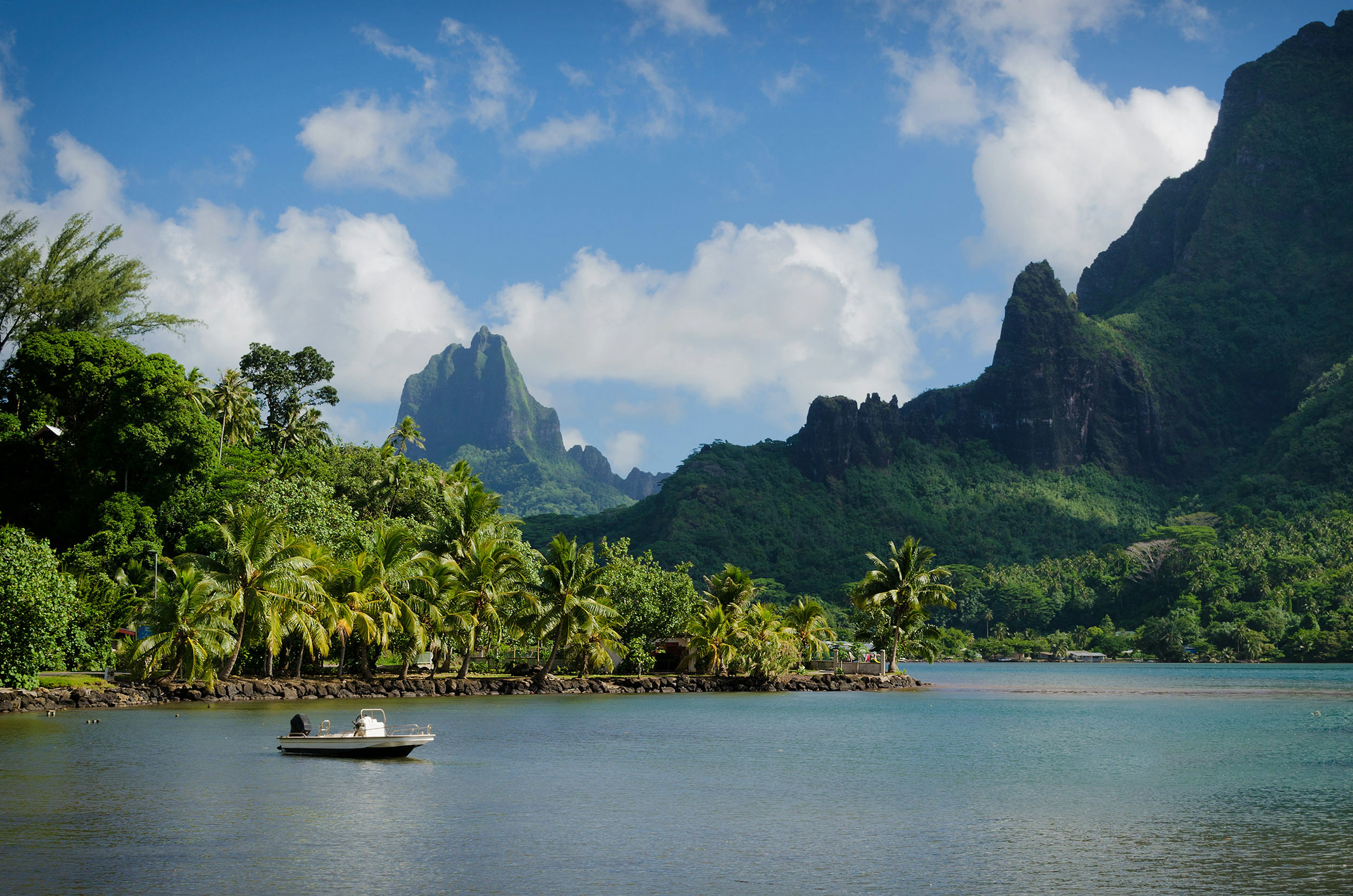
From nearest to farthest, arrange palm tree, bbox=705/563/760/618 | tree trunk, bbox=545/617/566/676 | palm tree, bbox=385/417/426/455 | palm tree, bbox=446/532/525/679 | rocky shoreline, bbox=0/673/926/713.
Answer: rocky shoreline, bbox=0/673/926/713 < palm tree, bbox=446/532/525/679 < tree trunk, bbox=545/617/566/676 < palm tree, bbox=705/563/760/618 < palm tree, bbox=385/417/426/455

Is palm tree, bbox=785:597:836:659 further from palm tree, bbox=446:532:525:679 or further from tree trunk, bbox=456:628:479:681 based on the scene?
palm tree, bbox=446:532:525:679

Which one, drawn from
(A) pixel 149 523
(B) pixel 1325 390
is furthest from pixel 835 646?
(B) pixel 1325 390

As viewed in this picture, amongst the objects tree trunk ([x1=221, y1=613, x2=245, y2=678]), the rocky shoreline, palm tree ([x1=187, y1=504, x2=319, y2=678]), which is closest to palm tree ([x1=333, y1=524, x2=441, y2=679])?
the rocky shoreline

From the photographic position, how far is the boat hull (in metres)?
26.6

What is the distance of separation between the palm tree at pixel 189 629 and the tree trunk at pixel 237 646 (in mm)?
411

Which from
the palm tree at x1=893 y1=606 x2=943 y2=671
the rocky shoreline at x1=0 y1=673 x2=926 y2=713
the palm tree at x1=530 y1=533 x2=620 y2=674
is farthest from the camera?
the palm tree at x1=893 y1=606 x2=943 y2=671

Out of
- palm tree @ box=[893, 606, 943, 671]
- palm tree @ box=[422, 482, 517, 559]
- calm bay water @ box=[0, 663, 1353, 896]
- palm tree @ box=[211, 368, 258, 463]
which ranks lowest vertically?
calm bay water @ box=[0, 663, 1353, 896]

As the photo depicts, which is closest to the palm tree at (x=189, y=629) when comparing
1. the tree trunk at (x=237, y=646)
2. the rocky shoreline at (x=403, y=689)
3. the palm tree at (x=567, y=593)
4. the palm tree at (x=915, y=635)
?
the tree trunk at (x=237, y=646)

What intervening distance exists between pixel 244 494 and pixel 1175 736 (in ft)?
142

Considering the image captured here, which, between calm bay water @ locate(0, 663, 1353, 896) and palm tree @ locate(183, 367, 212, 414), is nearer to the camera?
calm bay water @ locate(0, 663, 1353, 896)

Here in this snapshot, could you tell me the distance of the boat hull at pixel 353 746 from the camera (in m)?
26.6

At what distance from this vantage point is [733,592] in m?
62.0

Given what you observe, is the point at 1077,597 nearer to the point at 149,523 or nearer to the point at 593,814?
the point at 149,523

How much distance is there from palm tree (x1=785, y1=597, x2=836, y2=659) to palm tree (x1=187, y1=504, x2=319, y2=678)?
32.2 metres
